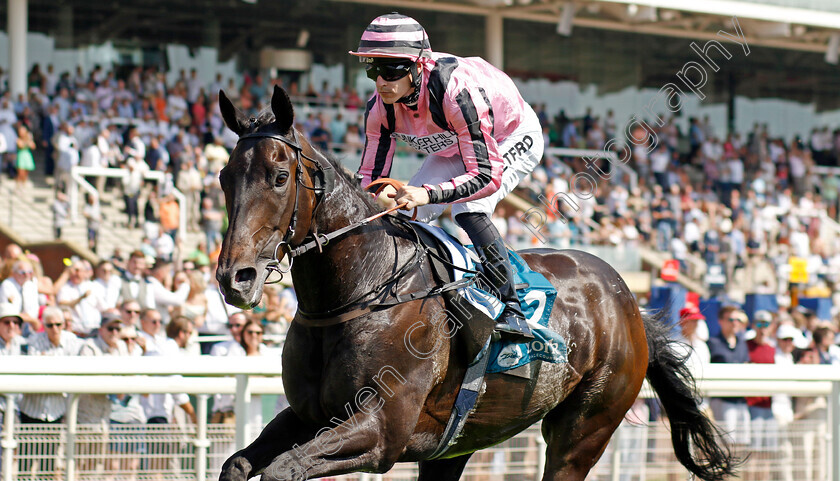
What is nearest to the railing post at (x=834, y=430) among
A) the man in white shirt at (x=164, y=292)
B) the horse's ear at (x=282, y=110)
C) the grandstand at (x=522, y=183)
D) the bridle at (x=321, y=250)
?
the grandstand at (x=522, y=183)

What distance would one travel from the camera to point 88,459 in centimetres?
428

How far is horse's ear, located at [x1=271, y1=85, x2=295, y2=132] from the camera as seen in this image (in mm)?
2943

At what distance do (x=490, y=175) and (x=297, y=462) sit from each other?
1.19 meters

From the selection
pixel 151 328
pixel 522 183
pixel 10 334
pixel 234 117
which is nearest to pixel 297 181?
pixel 234 117

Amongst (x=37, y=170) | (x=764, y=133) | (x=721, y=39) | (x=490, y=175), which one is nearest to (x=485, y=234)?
(x=490, y=175)

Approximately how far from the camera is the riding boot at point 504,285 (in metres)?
3.57

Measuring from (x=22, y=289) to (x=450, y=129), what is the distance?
15.9ft

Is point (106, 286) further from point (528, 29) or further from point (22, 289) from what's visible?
point (528, 29)

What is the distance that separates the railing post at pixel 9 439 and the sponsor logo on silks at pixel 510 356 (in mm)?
2120

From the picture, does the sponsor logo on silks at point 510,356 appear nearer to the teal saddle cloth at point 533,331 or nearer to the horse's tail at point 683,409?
the teal saddle cloth at point 533,331

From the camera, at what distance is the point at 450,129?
3.52 metres

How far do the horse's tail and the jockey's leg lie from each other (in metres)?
1.15

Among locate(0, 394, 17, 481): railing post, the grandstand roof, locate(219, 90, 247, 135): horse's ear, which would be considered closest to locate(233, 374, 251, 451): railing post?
locate(0, 394, 17, 481): railing post

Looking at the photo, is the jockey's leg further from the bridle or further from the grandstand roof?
the grandstand roof
